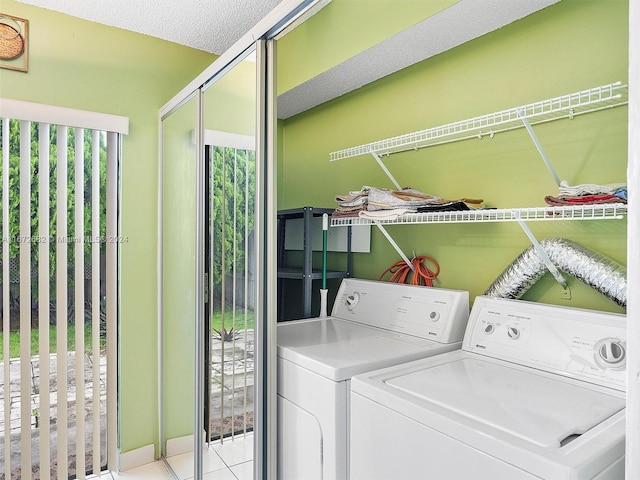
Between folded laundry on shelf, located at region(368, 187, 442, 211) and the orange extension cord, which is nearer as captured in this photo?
folded laundry on shelf, located at region(368, 187, 442, 211)

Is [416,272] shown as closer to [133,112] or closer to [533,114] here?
[533,114]

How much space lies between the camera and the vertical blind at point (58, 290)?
2.32m

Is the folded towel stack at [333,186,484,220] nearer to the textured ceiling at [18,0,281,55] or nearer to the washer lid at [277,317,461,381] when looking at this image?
the washer lid at [277,317,461,381]

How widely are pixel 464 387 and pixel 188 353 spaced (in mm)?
1576

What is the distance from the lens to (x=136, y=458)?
8.83 ft

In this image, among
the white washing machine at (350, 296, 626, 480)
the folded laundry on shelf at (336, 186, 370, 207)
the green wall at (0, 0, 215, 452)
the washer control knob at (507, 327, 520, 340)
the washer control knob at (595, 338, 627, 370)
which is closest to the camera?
the white washing machine at (350, 296, 626, 480)

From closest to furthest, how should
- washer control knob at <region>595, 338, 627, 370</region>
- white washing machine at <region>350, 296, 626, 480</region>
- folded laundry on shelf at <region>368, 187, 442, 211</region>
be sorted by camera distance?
white washing machine at <region>350, 296, 626, 480</region> → washer control knob at <region>595, 338, 627, 370</region> → folded laundry on shelf at <region>368, 187, 442, 211</region>

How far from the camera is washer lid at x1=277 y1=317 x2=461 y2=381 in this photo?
4.91 ft

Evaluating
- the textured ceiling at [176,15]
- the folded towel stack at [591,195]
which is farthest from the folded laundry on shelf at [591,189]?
the textured ceiling at [176,15]

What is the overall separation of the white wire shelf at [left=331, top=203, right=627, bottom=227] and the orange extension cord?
0.97 ft

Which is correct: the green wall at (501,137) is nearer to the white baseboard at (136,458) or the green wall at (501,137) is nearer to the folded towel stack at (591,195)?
the folded towel stack at (591,195)

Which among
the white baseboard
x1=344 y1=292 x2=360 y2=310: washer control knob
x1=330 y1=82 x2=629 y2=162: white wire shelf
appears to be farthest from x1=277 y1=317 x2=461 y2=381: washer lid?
the white baseboard

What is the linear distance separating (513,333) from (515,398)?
0.39m

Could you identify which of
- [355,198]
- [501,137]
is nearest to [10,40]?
[355,198]
